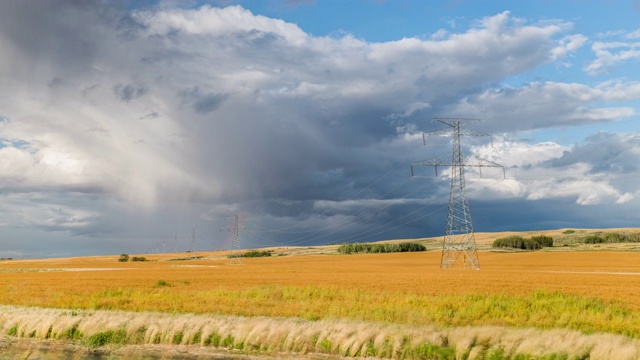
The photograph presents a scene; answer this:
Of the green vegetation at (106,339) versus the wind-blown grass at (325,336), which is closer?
the wind-blown grass at (325,336)

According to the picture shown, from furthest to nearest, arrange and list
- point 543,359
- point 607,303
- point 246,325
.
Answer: point 607,303, point 246,325, point 543,359

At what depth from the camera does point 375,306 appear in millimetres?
39125

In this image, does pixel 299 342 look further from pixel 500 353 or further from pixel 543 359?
pixel 543 359

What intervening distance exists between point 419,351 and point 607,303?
83.2ft

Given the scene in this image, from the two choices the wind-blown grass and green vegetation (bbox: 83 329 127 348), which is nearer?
the wind-blown grass

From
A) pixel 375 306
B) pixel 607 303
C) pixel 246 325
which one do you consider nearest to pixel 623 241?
pixel 607 303

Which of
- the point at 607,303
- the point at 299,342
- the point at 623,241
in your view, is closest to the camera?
the point at 299,342

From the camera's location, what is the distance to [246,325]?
29.9 m

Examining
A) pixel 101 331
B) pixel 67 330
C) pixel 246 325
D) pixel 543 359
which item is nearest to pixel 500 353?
pixel 543 359

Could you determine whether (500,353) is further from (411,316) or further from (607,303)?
(607,303)

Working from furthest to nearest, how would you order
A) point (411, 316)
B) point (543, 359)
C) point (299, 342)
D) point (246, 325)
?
1. point (411, 316)
2. point (246, 325)
3. point (299, 342)
4. point (543, 359)

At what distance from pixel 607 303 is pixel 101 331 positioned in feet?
122

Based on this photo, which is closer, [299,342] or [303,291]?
[299,342]

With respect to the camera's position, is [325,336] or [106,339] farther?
[106,339]
